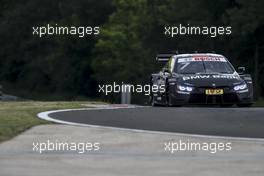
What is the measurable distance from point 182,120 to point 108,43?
5309cm

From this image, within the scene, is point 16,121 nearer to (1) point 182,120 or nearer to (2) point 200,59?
(1) point 182,120

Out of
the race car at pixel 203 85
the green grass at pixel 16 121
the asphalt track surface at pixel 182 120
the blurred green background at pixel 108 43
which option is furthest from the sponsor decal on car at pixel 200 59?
the blurred green background at pixel 108 43

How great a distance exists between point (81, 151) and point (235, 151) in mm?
2009

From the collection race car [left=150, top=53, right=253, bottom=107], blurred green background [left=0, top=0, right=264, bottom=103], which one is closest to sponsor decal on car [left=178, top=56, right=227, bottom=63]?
race car [left=150, top=53, right=253, bottom=107]

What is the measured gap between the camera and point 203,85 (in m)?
20.4

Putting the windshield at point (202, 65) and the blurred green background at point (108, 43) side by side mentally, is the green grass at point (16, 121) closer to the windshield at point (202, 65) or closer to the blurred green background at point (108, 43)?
the windshield at point (202, 65)

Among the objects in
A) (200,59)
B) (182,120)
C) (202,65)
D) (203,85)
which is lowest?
(182,120)

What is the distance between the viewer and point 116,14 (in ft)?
231

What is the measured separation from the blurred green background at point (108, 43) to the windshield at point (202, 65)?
105 ft

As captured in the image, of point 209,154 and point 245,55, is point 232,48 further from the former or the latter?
point 209,154

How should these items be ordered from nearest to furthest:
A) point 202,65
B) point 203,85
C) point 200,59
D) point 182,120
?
point 182,120 < point 203,85 < point 202,65 < point 200,59

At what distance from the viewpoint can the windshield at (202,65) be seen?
856 inches

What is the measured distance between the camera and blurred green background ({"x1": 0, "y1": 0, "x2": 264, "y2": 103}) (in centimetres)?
6175

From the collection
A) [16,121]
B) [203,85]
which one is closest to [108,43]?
[203,85]
